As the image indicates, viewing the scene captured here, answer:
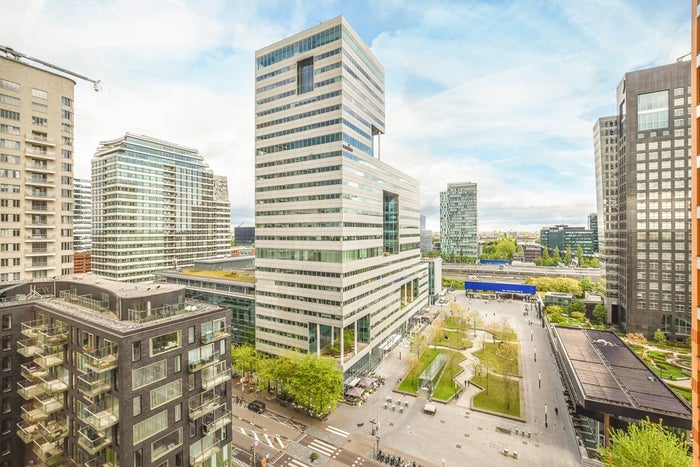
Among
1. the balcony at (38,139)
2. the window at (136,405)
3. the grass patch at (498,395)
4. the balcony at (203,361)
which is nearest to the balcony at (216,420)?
the balcony at (203,361)

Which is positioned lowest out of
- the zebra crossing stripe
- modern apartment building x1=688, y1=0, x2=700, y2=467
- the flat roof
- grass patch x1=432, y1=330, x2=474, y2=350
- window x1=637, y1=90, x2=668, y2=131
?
the zebra crossing stripe

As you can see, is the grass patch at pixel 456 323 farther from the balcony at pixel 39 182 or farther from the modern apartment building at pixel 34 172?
the balcony at pixel 39 182

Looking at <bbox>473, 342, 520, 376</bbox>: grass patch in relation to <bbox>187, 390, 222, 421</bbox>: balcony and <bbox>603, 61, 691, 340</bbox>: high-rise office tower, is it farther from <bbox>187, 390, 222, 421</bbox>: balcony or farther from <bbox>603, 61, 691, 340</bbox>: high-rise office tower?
<bbox>187, 390, 222, 421</bbox>: balcony

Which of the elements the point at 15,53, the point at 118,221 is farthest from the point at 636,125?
the point at 118,221

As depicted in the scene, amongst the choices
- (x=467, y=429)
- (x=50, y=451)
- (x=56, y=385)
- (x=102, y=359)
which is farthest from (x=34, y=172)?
(x=467, y=429)

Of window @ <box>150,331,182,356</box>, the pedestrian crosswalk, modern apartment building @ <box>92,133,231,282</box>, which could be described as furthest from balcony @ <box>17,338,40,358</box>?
modern apartment building @ <box>92,133,231,282</box>

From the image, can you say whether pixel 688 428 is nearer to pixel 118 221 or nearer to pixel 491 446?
pixel 491 446

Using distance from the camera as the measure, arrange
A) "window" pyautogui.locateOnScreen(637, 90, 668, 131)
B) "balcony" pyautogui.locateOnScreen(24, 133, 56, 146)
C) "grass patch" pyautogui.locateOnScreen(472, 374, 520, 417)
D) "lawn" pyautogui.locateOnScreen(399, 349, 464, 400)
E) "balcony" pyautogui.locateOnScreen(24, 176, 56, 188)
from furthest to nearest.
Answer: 1. "window" pyautogui.locateOnScreen(637, 90, 668, 131)
2. "lawn" pyautogui.locateOnScreen(399, 349, 464, 400)
3. "grass patch" pyautogui.locateOnScreen(472, 374, 520, 417)
4. "balcony" pyautogui.locateOnScreen(24, 176, 56, 188)
5. "balcony" pyautogui.locateOnScreen(24, 133, 56, 146)
